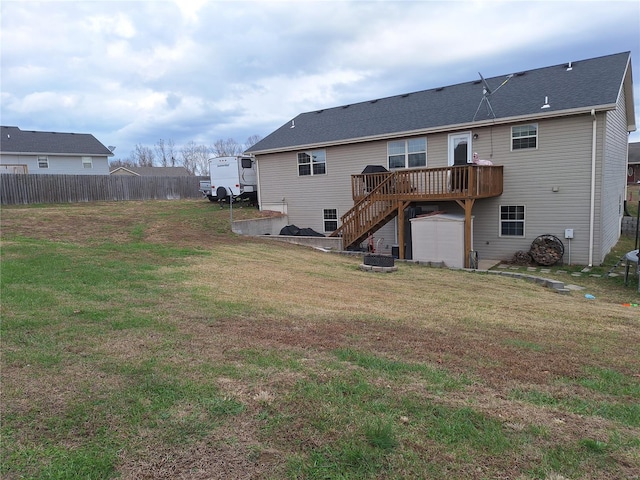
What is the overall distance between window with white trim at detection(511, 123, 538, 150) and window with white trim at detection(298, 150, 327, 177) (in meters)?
7.54

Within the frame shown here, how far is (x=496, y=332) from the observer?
5145mm

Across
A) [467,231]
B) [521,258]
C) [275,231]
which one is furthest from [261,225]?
[521,258]

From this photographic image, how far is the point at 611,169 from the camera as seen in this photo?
14125 millimetres

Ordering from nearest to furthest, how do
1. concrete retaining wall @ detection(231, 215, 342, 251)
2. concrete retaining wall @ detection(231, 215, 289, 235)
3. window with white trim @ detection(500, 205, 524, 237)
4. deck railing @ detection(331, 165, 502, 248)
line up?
deck railing @ detection(331, 165, 502, 248) < window with white trim @ detection(500, 205, 524, 237) < concrete retaining wall @ detection(231, 215, 342, 251) < concrete retaining wall @ detection(231, 215, 289, 235)

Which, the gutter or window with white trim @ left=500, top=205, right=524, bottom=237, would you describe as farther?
window with white trim @ left=500, top=205, right=524, bottom=237

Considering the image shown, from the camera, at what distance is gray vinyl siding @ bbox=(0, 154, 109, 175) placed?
94.3 ft

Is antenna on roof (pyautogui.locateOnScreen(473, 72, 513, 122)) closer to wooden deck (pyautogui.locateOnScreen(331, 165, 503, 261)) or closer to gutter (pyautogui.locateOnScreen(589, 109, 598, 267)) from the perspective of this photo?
wooden deck (pyautogui.locateOnScreen(331, 165, 503, 261))

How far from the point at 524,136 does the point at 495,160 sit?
1122 millimetres

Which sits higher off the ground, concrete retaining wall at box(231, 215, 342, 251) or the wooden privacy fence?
the wooden privacy fence

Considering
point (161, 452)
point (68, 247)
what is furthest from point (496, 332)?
point (68, 247)

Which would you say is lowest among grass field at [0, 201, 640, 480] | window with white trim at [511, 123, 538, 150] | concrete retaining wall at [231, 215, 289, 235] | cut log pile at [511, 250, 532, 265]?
cut log pile at [511, 250, 532, 265]

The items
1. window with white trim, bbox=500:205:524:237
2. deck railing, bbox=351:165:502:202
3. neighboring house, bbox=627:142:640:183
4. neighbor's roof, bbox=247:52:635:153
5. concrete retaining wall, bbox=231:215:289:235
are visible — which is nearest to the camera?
deck railing, bbox=351:165:502:202

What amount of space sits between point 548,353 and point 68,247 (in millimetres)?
10256

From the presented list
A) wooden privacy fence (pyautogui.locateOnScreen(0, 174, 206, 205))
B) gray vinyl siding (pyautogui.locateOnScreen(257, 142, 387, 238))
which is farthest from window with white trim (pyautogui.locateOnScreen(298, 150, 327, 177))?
wooden privacy fence (pyautogui.locateOnScreen(0, 174, 206, 205))
